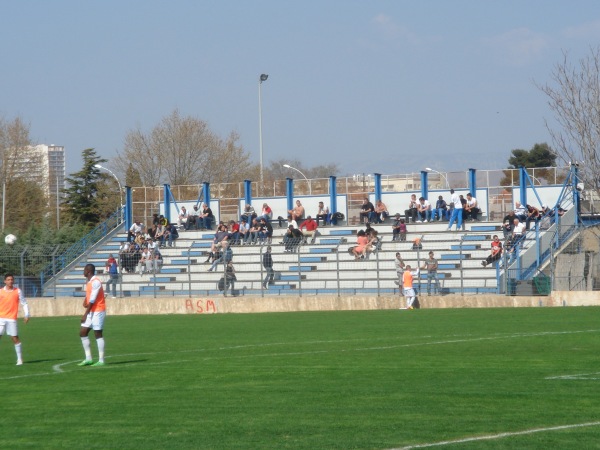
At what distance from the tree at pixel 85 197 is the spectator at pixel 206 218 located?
1411 inches

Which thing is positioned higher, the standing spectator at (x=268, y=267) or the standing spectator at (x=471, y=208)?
the standing spectator at (x=471, y=208)

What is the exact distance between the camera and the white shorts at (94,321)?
20.4m

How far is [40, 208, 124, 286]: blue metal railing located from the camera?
48.8m

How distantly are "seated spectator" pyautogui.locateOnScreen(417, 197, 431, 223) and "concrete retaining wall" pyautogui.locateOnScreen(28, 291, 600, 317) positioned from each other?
8.73 metres

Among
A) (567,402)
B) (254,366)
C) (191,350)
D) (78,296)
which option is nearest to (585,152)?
(78,296)

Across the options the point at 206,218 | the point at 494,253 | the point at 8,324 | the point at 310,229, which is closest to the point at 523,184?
the point at 494,253

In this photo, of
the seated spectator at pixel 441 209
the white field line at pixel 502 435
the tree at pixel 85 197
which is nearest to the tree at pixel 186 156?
the tree at pixel 85 197

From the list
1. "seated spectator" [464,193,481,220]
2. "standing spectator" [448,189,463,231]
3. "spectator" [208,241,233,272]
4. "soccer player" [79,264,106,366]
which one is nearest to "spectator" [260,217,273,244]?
"spectator" [208,241,233,272]

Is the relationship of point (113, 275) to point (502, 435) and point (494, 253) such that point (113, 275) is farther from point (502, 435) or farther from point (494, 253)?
point (502, 435)

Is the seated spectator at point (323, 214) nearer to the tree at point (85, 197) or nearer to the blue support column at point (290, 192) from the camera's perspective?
the blue support column at point (290, 192)

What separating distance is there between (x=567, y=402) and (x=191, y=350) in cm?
1139

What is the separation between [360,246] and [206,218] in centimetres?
1165

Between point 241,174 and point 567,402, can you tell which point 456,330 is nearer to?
point 567,402

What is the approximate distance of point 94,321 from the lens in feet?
66.7
